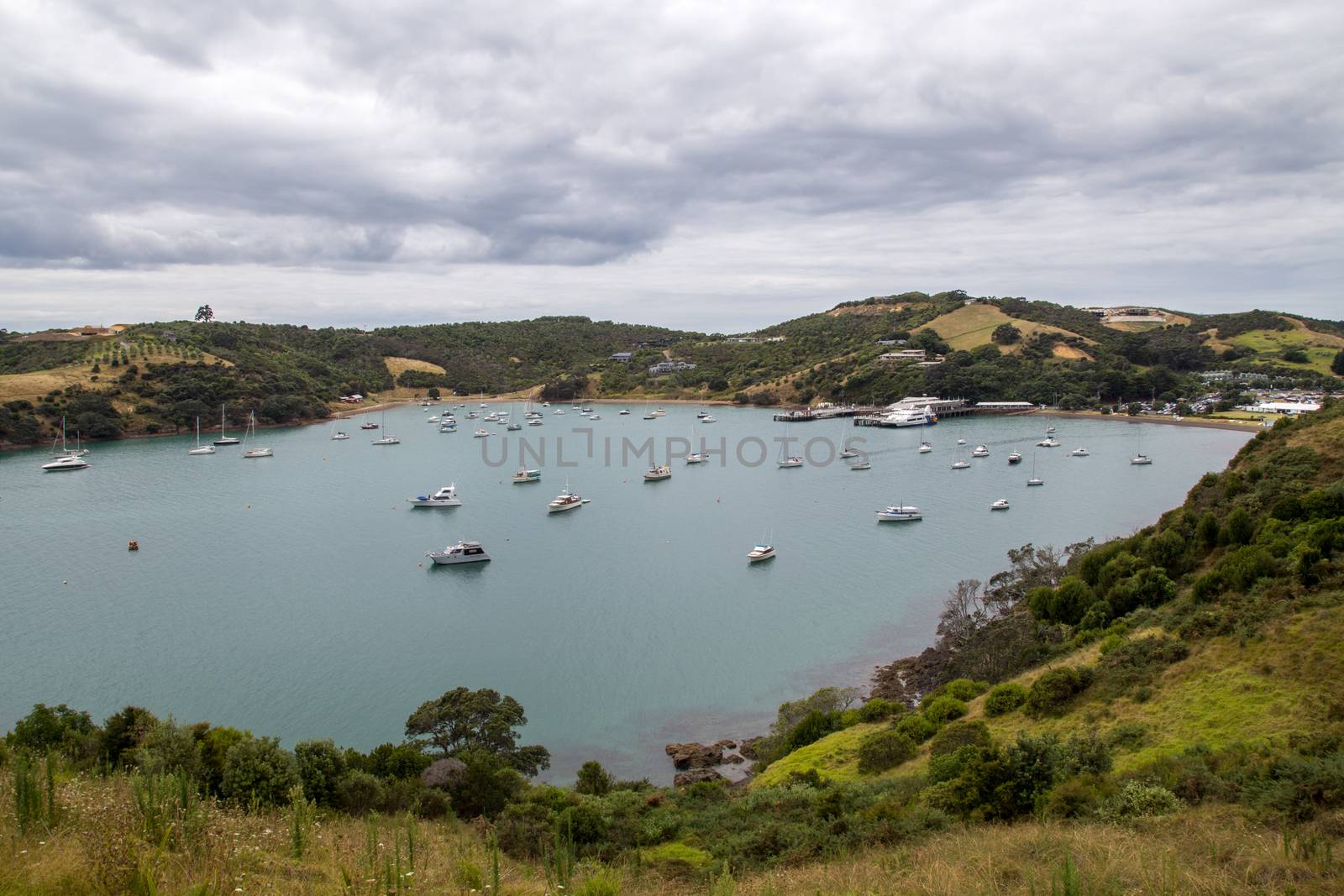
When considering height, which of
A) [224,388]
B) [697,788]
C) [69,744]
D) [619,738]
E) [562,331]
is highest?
[562,331]

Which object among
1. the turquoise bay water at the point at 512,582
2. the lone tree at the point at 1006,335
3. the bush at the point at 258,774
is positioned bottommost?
the turquoise bay water at the point at 512,582

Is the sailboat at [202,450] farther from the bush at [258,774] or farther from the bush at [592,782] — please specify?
the bush at [258,774]

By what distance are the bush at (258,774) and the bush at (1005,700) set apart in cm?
1375

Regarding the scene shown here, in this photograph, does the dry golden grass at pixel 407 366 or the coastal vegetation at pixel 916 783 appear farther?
the dry golden grass at pixel 407 366

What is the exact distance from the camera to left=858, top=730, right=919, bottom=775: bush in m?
16.4

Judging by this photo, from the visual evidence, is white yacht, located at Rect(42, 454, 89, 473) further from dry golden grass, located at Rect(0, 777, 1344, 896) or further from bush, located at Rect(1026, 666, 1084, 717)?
bush, located at Rect(1026, 666, 1084, 717)

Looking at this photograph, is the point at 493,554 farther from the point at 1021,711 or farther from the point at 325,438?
the point at 325,438

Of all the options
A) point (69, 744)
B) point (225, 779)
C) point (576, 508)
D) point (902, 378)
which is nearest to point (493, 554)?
point (576, 508)

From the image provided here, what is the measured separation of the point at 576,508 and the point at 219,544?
20.6 metres

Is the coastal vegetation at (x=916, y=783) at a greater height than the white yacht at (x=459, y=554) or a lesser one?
greater

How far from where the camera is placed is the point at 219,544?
4388 centimetres

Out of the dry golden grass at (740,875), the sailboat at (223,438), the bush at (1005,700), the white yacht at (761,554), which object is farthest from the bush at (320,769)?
the sailboat at (223,438)

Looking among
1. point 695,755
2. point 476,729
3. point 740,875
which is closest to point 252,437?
point 476,729

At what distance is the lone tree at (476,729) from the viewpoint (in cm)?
1873
